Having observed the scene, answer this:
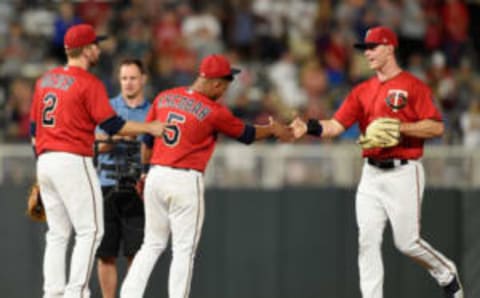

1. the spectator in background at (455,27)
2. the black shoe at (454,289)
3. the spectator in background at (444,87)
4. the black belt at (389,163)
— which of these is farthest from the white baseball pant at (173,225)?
the spectator in background at (455,27)

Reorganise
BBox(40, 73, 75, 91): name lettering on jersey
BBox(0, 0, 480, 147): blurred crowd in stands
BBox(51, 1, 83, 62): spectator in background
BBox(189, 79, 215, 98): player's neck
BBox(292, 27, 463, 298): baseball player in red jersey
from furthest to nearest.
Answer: BBox(51, 1, 83, 62): spectator in background, BBox(0, 0, 480, 147): blurred crowd in stands, BBox(292, 27, 463, 298): baseball player in red jersey, BBox(189, 79, 215, 98): player's neck, BBox(40, 73, 75, 91): name lettering on jersey

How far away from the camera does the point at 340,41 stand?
57.5ft

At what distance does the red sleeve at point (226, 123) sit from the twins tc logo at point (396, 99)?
1273 millimetres

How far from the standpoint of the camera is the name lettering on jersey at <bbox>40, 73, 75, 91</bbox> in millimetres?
9766

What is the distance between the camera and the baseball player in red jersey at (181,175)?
9.91m

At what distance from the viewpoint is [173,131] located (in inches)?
393

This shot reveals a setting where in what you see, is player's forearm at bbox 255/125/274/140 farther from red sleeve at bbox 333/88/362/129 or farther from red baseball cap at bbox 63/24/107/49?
red baseball cap at bbox 63/24/107/49

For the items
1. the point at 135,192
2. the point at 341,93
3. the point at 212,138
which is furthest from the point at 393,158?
the point at 341,93

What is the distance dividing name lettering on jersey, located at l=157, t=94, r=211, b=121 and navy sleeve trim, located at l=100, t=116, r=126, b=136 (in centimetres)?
46

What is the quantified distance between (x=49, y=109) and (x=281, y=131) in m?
2.01

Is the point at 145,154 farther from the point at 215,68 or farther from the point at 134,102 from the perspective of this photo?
the point at 215,68

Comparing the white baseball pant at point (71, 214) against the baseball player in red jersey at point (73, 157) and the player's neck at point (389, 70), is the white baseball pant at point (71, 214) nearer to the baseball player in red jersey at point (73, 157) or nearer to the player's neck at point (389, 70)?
the baseball player in red jersey at point (73, 157)

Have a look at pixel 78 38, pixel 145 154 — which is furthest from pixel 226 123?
pixel 78 38

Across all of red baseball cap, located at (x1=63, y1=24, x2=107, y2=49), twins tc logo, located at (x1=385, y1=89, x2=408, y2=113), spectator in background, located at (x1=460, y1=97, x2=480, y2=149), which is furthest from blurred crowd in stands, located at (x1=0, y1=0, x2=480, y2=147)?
red baseball cap, located at (x1=63, y1=24, x2=107, y2=49)
